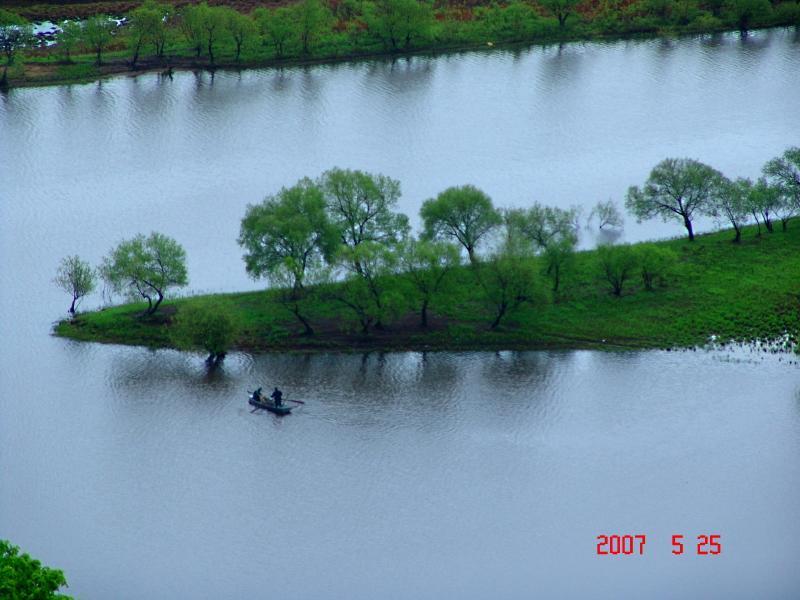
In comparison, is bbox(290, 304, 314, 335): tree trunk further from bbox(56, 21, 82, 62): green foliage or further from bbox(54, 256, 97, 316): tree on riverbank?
bbox(56, 21, 82, 62): green foliage

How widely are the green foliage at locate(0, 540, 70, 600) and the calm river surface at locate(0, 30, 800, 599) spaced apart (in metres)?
5.45

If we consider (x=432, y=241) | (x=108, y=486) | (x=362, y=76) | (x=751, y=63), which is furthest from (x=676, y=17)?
(x=108, y=486)

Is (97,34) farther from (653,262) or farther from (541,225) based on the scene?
(653,262)

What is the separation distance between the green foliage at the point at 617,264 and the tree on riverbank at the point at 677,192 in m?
4.80

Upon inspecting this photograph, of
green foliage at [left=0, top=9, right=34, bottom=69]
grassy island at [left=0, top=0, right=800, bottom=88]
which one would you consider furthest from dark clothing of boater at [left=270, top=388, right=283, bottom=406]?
green foliage at [left=0, top=9, right=34, bottom=69]

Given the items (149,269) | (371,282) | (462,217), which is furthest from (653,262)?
(149,269)

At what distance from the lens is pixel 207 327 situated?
52750 mm

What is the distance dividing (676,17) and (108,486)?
54.3 m

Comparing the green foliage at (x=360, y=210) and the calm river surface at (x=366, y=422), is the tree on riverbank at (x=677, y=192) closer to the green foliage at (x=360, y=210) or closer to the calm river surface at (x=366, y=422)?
the calm river surface at (x=366, y=422)

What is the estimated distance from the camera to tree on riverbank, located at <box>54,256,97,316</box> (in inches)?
2244

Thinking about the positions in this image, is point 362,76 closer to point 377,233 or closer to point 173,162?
point 173,162

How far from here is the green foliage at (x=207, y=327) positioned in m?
52.8

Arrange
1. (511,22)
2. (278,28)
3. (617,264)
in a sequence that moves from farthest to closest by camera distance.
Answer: (511,22) < (278,28) < (617,264)

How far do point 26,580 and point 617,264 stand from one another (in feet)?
92.4
